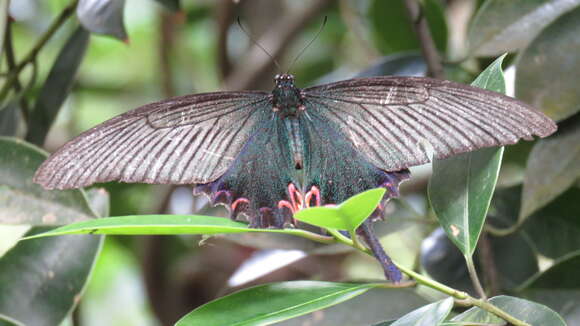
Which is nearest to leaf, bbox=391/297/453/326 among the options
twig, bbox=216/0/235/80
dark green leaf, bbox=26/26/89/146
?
dark green leaf, bbox=26/26/89/146

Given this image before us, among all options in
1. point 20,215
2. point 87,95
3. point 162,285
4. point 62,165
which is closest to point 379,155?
point 62,165

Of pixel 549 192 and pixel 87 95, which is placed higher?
pixel 87 95

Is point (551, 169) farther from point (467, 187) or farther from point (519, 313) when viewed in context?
point (519, 313)

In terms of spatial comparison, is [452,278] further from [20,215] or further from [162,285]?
[162,285]

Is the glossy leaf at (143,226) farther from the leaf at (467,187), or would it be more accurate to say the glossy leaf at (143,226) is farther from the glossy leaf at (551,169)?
the glossy leaf at (551,169)

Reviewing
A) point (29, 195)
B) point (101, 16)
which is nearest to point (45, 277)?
point (29, 195)

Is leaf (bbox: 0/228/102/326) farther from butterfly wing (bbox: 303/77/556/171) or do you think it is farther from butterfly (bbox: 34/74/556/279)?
butterfly wing (bbox: 303/77/556/171)

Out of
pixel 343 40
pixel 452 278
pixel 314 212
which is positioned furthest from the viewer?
pixel 343 40
